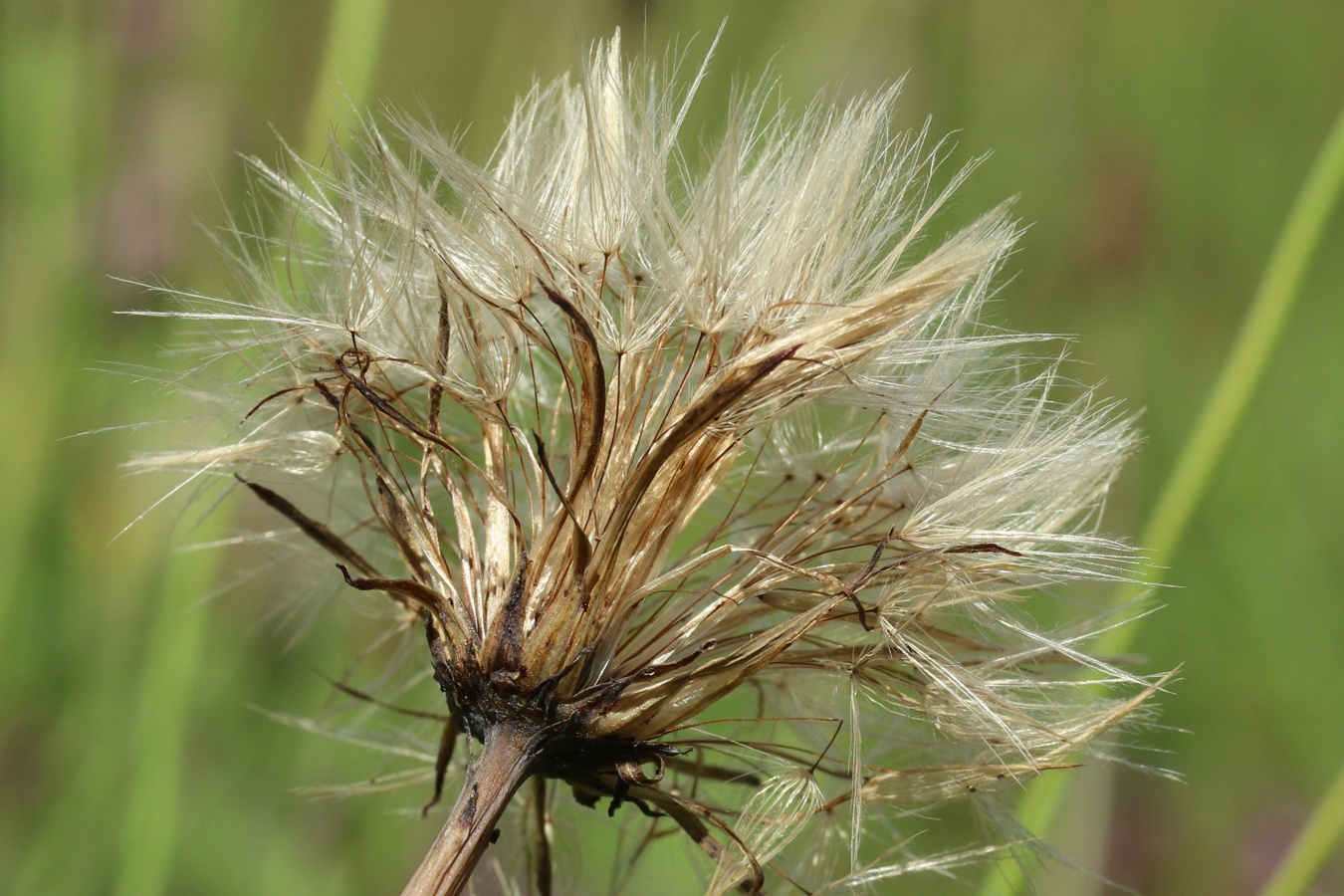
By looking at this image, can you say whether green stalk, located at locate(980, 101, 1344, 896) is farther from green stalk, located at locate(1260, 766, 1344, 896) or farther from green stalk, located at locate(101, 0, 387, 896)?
green stalk, located at locate(101, 0, 387, 896)

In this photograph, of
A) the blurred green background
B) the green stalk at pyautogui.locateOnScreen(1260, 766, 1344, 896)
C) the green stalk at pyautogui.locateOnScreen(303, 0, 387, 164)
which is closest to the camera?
the green stalk at pyautogui.locateOnScreen(1260, 766, 1344, 896)

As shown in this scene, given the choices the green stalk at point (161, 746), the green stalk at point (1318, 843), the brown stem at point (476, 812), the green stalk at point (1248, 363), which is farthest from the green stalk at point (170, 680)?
the green stalk at point (1318, 843)

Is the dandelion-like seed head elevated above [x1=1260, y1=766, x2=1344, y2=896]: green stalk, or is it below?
above

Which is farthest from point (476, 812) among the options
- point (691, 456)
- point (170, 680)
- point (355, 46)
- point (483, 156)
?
point (483, 156)

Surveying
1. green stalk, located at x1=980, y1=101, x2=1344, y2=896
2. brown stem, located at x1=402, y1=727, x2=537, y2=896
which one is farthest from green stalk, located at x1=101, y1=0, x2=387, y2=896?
green stalk, located at x1=980, y1=101, x2=1344, y2=896

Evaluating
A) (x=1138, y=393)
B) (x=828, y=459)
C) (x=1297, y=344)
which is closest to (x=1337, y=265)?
(x=1297, y=344)

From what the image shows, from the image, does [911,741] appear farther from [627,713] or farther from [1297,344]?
[1297,344]

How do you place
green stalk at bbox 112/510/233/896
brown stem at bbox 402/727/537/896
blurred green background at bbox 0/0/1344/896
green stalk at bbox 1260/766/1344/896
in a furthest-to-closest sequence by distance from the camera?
1. blurred green background at bbox 0/0/1344/896
2. green stalk at bbox 112/510/233/896
3. green stalk at bbox 1260/766/1344/896
4. brown stem at bbox 402/727/537/896

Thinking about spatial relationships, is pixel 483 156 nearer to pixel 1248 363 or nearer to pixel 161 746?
pixel 161 746
